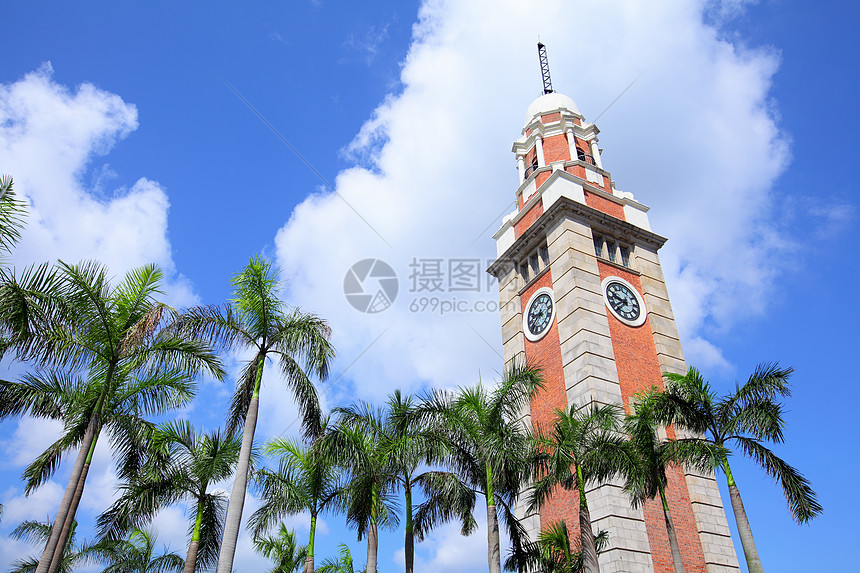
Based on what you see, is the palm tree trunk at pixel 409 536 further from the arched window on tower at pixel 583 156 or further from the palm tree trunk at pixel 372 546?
the arched window on tower at pixel 583 156

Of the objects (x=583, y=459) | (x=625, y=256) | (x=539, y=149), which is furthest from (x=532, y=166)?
(x=583, y=459)

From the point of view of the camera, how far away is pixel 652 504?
80.9ft

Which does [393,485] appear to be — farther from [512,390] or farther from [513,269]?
[513,269]

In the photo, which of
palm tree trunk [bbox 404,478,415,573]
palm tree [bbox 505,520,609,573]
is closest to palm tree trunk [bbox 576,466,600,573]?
palm tree [bbox 505,520,609,573]

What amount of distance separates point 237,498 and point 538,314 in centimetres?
2094

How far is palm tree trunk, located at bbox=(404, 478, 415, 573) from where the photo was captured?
689 inches

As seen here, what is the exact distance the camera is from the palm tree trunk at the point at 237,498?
14.2 meters

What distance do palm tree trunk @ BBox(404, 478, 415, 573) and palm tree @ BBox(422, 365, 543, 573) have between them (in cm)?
83

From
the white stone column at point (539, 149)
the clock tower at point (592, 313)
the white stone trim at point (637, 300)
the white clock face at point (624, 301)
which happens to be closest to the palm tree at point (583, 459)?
the clock tower at point (592, 313)

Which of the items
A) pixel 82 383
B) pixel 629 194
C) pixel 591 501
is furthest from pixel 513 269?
pixel 82 383

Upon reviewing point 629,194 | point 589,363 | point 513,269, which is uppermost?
point 629,194

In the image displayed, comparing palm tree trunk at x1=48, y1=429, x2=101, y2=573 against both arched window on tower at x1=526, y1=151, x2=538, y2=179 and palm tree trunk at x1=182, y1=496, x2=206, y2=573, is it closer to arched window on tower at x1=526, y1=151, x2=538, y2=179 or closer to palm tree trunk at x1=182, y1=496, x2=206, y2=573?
palm tree trunk at x1=182, y1=496, x2=206, y2=573

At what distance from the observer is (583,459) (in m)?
17.3

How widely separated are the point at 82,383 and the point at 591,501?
18376 mm
